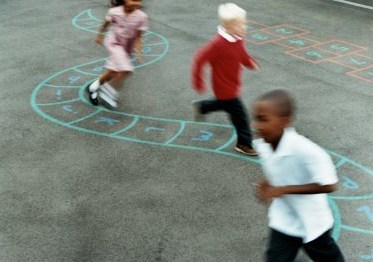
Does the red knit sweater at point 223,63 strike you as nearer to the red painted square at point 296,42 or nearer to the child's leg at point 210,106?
the child's leg at point 210,106

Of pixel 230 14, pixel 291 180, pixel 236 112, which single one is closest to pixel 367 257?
pixel 291 180

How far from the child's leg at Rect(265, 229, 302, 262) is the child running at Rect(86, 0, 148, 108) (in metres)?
3.52

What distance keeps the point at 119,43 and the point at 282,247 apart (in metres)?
3.80

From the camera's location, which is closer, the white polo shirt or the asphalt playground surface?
the white polo shirt

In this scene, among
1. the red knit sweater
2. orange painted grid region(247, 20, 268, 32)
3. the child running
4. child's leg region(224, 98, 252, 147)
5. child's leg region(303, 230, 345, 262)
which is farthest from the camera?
orange painted grid region(247, 20, 268, 32)

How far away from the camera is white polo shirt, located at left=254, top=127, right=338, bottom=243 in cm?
268

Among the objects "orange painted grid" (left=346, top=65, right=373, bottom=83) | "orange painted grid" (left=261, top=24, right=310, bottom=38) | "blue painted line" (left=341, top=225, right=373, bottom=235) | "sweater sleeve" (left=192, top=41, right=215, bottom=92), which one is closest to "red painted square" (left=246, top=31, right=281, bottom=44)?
"orange painted grid" (left=261, top=24, right=310, bottom=38)

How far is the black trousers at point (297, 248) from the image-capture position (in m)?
2.92

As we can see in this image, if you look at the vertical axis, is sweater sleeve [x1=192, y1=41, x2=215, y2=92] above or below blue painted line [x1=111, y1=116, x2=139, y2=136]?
above

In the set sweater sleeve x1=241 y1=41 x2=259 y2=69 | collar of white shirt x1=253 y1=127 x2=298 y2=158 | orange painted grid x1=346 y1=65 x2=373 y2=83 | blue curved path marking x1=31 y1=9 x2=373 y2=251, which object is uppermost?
collar of white shirt x1=253 y1=127 x2=298 y2=158

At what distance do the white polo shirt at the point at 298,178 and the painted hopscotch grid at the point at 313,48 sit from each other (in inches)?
184

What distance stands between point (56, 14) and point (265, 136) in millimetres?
8280

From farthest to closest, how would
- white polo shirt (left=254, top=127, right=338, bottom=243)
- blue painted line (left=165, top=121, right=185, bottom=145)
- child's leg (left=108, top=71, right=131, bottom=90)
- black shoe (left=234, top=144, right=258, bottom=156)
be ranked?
child's leg (left=108, top=71, right=131, bottom=90)
blue painted line (left=165, top=121, right=185, bottom=145)
black shoe (left=234, top=144, right=258, bottom=156)
white polo shirt (left=254, top=127, right=338, bottom=243)

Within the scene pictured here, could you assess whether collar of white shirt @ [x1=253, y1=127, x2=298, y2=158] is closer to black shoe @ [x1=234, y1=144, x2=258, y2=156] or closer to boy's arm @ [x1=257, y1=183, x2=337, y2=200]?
boy's arm @ [x1=257, y1=183, x2=337, y2=200]
